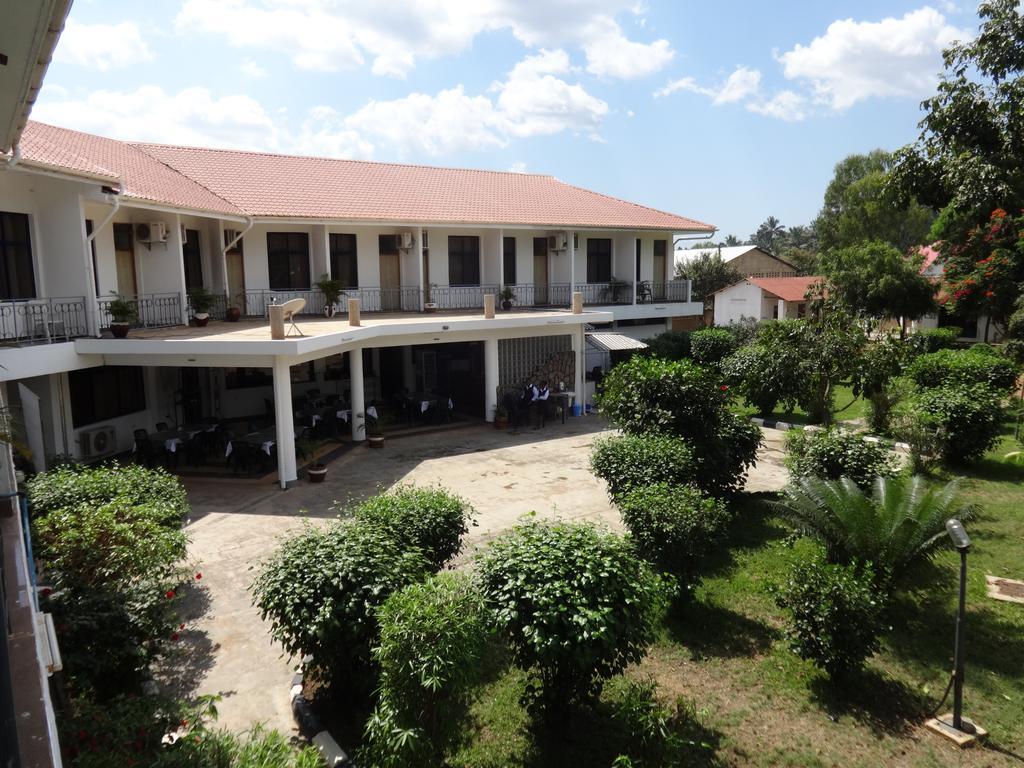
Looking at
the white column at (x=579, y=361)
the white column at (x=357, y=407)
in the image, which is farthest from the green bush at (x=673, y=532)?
the white column at (x=579, y=361)

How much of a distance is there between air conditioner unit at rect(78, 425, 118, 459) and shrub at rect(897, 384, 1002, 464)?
14.8 m

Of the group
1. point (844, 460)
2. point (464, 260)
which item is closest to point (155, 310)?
point (464, 260)

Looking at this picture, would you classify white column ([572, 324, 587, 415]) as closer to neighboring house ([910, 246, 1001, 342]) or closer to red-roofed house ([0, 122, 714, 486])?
red-roofed house ([0, 122, 714, 486])

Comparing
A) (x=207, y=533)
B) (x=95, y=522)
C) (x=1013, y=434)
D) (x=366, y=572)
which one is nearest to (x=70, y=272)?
(x=207, y=533)

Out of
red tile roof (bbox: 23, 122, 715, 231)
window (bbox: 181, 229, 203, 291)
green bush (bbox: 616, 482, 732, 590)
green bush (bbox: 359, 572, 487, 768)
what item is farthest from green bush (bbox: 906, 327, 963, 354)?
green bush (bbox: 359, 572, 487, 768)

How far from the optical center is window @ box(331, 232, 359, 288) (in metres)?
20.1

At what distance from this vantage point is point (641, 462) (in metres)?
9.10

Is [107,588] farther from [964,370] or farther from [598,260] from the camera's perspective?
[598,260]

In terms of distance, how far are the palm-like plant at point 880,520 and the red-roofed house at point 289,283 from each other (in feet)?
27.7

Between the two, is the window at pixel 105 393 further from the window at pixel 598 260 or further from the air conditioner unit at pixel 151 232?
the window at pixel 598 260

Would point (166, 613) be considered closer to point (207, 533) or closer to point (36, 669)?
point (36, 669)

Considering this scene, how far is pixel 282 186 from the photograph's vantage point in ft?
66.7

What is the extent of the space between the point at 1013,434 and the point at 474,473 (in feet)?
38.3

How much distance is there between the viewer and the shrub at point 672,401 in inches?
408
